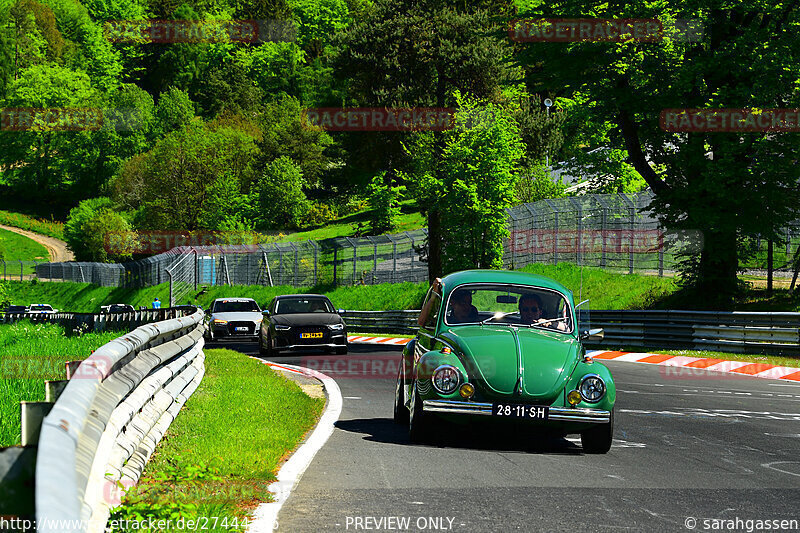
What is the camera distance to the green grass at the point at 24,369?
25.1 feet

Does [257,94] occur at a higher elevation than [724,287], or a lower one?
higher

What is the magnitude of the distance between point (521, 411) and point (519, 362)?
17.6 inches

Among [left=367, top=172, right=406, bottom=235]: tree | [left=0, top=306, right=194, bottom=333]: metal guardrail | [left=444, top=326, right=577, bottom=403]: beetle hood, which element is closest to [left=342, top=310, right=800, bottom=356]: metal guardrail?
[left=0, top=306, right=194, bottom=333]: metal guardrail

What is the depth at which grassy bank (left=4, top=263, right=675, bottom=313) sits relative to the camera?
33.4 m

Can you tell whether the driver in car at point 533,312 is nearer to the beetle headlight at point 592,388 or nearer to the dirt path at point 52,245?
the beetle headlight at point 592,388

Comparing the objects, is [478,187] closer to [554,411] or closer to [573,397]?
[573,397]

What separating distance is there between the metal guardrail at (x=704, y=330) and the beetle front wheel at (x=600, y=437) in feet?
35.5

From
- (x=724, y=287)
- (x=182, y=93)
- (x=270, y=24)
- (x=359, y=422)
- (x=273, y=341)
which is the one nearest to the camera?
(x=359, y=422)

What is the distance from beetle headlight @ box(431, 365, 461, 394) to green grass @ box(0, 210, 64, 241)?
11656 centimetres

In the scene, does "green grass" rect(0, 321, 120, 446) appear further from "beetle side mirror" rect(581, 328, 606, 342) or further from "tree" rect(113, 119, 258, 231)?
"tree" rect(113, 119, 258, 231)

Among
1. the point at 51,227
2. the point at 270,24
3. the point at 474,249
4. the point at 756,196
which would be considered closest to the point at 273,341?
the point at 756,196

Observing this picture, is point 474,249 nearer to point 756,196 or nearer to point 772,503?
point 756,196

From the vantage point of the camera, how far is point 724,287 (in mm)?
27953

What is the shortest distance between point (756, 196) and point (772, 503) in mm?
20030
